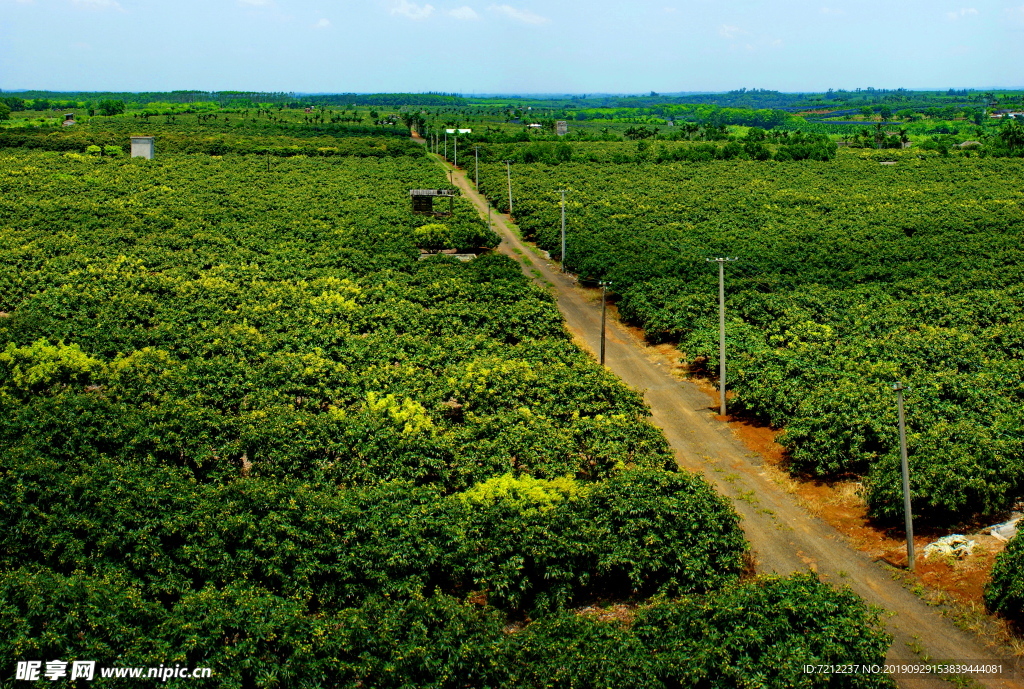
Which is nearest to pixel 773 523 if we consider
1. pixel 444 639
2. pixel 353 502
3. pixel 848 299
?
pixel 353 502

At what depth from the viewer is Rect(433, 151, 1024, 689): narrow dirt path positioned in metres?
21.9

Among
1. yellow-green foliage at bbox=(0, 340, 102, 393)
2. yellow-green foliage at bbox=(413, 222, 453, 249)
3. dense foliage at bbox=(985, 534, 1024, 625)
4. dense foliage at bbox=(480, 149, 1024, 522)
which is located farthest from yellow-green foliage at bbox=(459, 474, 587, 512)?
yellow-green foliage at bbox=(413, 222, 453, 249)

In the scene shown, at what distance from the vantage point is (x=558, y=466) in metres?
28.3

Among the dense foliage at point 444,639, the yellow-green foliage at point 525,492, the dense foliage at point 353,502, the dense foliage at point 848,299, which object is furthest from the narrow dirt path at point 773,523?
the yellow-green foliage at point 525,492

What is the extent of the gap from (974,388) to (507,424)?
1852 centimetres

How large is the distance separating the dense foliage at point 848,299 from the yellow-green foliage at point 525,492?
33.9 ft

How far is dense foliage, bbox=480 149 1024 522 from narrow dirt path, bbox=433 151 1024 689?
1.88m

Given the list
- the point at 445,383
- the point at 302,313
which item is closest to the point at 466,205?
the point at 302,313

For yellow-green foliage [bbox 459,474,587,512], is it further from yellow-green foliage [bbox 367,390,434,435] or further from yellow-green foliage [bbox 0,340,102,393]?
yellow-green foliage [bbox 0,340,102,393]

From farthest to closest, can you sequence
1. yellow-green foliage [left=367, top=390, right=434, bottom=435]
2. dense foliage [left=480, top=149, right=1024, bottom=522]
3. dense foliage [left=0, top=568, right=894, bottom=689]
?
1. yellow-green foliage [left=367, top=390, right=434, bottom=435]
2. dense foliage [left=480, top=149, right=1024, bottom=522]
3. dense foliage [left=0, top=568, right=894, bottom=689]

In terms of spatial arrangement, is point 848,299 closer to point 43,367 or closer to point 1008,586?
point 1008,586

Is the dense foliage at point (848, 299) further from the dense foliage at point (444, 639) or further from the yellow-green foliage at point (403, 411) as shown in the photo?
the yellow-green foliage at point (403, 411)

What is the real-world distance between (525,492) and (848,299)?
2984 cm

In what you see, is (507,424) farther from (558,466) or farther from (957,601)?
(957,601)
